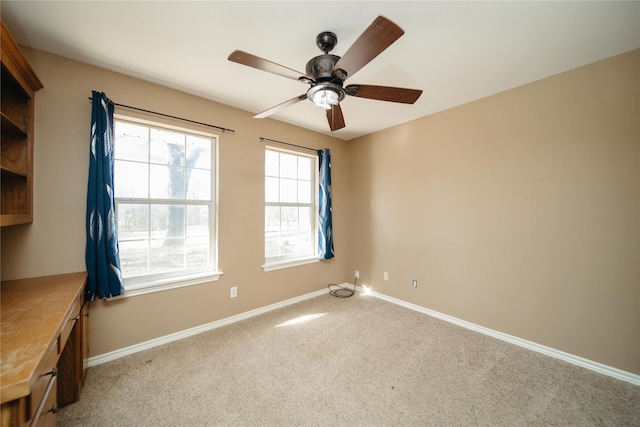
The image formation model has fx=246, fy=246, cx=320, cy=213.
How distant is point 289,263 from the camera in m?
3.41

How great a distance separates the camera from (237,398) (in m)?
1.72

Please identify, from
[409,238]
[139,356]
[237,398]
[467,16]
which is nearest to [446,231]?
[409,238]

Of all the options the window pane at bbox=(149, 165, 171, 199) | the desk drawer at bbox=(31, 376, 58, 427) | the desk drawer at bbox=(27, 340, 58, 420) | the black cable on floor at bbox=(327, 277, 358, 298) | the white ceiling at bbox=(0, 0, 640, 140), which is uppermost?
the white ceiling at bbox=(0, 0, 640, 140)

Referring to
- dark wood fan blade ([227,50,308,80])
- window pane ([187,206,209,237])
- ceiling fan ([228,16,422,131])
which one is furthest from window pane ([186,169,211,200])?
dark wood fan blade ([227,50,308,80])

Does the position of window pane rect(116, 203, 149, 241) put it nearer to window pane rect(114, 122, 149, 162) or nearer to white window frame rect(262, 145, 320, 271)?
window pane rect(114, 122, 149, 162)

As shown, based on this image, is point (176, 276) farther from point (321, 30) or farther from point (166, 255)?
point (321, 30)

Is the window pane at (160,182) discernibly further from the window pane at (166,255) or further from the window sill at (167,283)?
the window sill at (167,283)

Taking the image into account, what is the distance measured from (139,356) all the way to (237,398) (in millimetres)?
1119

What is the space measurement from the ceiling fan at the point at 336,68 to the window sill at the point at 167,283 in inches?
72.8

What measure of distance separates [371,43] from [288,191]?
249 centimetres

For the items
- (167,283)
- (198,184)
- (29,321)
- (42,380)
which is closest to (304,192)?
(198,184)

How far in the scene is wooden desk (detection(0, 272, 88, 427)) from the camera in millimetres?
802

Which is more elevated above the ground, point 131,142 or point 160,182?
point 131,142

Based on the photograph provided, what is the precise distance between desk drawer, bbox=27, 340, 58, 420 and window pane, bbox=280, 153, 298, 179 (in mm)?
2745
